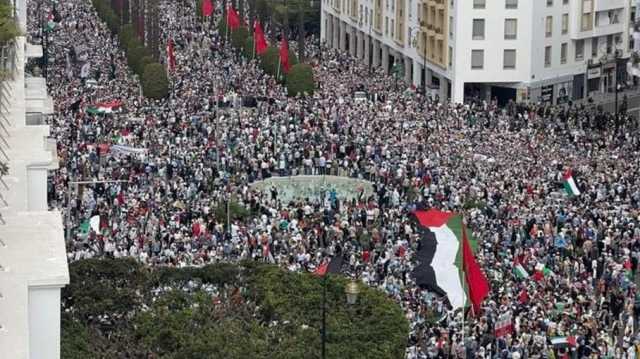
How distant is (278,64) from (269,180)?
25.3 metres

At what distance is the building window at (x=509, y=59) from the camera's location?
81312 millimetres

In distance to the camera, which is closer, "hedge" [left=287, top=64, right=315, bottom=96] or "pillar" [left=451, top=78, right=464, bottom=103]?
"hedge" [left=287, top=64, right=315, bottom=96]

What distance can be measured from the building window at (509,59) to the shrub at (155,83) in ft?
57.6

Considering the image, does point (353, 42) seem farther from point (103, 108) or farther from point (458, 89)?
point (103, 108)

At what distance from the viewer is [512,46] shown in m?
81.2

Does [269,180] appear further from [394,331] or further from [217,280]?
[394,331]

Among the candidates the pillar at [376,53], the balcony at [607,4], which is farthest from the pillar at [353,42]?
the balcony at [607,4]

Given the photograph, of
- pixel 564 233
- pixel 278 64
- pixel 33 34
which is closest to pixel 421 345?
pixel 564 233

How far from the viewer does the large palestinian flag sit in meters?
35.2

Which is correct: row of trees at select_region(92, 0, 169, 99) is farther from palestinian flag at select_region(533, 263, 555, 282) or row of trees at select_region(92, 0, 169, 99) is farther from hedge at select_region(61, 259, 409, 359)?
hedge at select_region(61, 259, 409, 359)

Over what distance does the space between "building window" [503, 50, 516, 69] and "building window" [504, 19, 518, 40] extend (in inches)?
29.2

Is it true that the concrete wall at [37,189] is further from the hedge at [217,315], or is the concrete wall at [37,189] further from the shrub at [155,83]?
the shrub at [155,83]

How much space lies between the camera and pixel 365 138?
215ft

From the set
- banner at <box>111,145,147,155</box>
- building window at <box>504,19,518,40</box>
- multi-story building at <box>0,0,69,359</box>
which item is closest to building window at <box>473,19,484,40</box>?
building window at <box>504,19,518,40</box>
